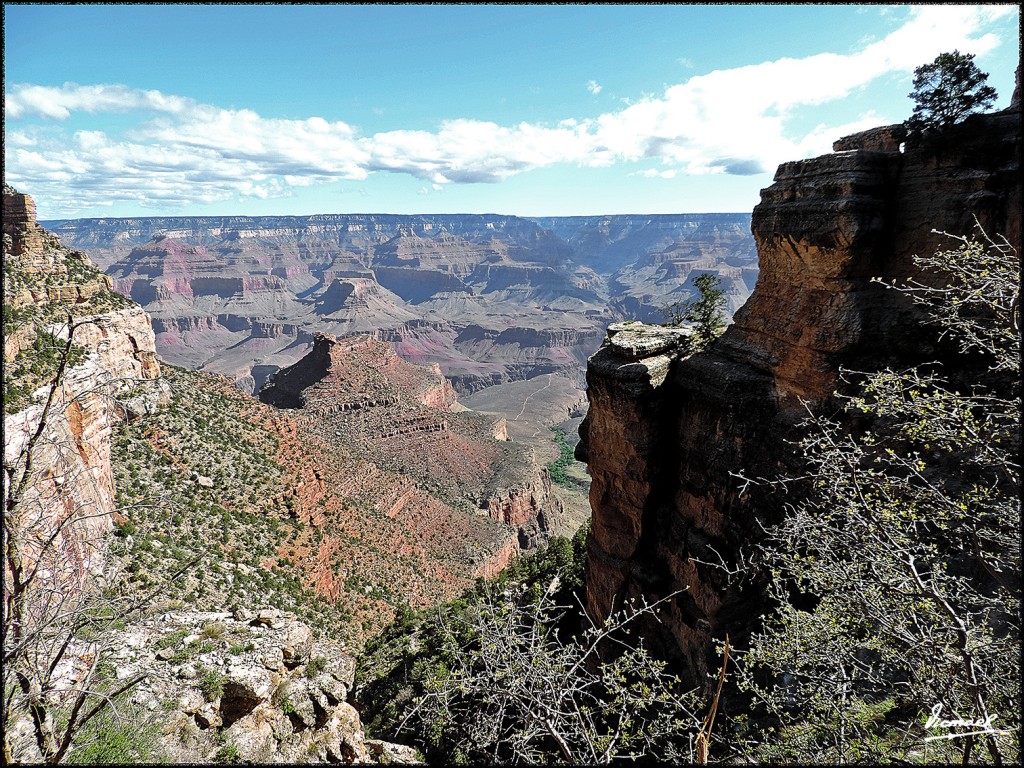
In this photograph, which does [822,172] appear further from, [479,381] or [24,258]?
[479,381]

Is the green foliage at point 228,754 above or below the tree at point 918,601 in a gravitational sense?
below

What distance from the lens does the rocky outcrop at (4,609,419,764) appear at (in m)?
10.1

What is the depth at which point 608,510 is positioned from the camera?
66.4 ft

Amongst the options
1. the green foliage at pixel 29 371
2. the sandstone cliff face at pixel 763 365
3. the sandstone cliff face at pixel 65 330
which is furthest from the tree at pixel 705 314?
the green foliage at pixel 29 371

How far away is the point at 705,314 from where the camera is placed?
2123 cm

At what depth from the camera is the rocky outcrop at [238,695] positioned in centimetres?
1005

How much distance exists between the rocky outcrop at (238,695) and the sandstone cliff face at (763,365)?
9.89 m

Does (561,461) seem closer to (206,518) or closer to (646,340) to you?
(206,518)

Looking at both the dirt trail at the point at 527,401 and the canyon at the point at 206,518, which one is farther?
the dirt trail at the point at 527,401

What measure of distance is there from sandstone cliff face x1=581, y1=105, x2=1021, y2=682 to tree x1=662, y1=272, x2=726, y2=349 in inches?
73.8

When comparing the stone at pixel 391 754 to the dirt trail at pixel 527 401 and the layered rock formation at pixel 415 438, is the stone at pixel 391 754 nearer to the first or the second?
the layered rock formation at pixel 415 438

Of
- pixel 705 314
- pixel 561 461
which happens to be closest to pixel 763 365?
pixel 705 314
